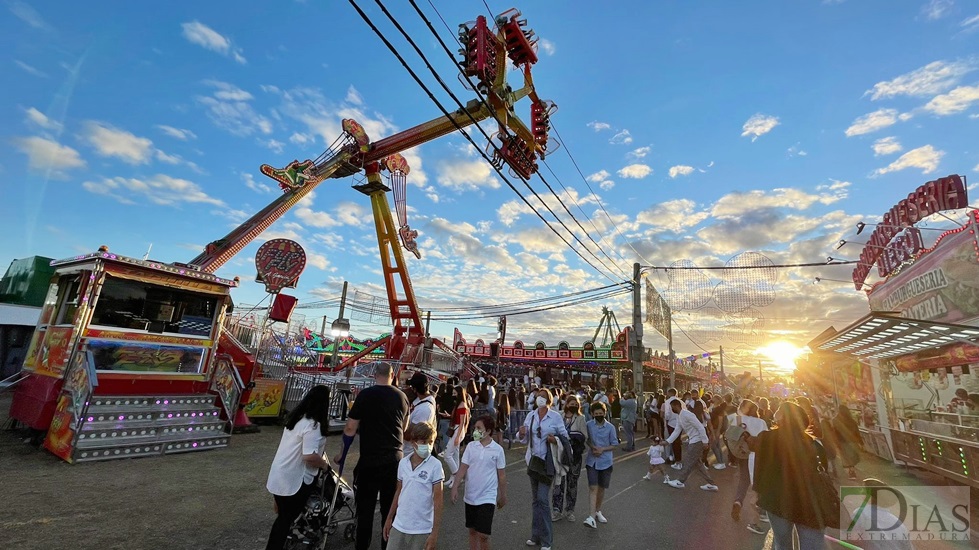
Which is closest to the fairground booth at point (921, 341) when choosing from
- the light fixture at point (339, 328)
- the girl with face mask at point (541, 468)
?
the girl with face mask at point (541, 468)

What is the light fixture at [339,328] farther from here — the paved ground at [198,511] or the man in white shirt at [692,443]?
the man in white shirt at [692,443]

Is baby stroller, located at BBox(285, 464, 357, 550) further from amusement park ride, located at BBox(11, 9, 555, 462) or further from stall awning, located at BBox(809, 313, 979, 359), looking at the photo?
stall awning, located at BBox(809, 313, 979, 359)

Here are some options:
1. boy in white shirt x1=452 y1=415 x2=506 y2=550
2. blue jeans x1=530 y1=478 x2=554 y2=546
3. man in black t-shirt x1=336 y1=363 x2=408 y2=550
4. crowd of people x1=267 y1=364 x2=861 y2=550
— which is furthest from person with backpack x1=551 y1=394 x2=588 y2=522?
man in black t-shirt x1=336 y1=363 x2=408 y2=550

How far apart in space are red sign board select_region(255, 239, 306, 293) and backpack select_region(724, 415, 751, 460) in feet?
38.6

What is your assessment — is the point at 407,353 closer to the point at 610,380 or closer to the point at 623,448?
the point at 623,448

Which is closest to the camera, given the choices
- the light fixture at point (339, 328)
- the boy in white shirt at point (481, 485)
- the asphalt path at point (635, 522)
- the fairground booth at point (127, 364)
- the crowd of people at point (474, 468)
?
the crowd of people at point (474, 468)

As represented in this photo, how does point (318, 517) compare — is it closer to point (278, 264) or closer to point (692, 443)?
point (692, 443)

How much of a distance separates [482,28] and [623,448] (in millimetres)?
12599

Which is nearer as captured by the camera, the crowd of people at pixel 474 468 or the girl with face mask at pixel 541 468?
the crowd of people at pixel 474 468

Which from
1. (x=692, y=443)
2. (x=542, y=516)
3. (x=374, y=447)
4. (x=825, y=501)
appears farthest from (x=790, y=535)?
(x=692, y=443)

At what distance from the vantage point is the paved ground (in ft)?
14.1

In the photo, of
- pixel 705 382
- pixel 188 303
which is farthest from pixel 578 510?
pixel 705 382

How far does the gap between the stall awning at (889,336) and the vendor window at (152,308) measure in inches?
539

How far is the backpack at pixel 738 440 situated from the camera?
20.7ft
